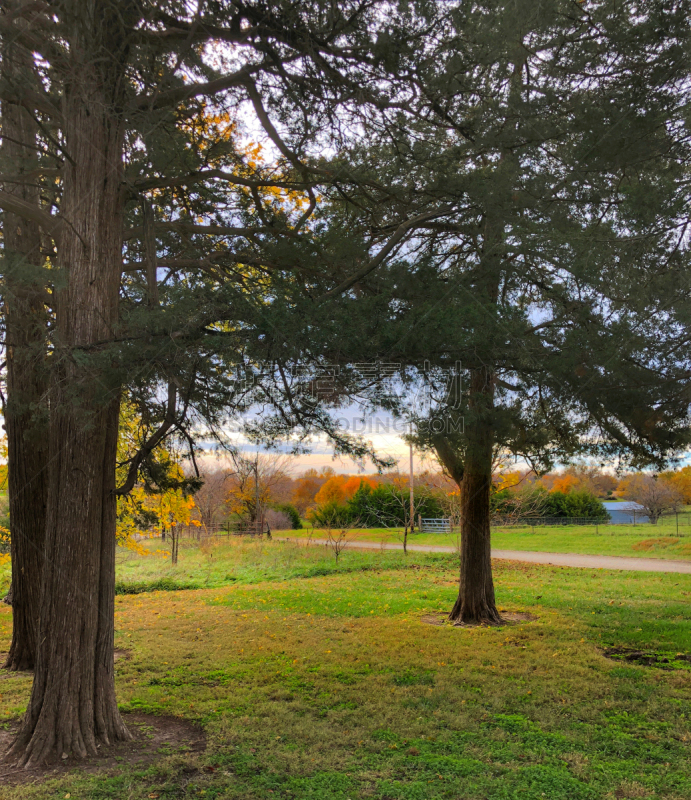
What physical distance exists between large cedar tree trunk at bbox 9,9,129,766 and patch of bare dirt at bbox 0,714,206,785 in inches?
4.3

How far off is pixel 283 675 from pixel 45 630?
286 cm

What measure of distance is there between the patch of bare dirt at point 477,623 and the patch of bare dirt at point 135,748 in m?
4.91

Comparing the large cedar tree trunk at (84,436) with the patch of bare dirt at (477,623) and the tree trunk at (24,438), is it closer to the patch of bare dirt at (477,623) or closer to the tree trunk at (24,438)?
the tree trunk at (24,438)

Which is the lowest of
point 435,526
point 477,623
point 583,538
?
point 583,538

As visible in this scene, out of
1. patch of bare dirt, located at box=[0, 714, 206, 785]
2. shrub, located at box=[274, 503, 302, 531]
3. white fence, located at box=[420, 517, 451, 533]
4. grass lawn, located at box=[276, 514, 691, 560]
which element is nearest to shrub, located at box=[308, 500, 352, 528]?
grass lawn, located at box=[276, 514, 691, 560]

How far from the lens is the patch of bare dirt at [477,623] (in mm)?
8832

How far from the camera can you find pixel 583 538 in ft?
82.2

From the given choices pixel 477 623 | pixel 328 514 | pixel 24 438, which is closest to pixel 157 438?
pixel 24 438

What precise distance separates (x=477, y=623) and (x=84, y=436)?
663cm

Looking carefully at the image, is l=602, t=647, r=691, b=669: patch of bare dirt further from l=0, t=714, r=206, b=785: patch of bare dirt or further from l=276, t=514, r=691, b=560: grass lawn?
l=276, t=514, r=691, b=560: grass lawn

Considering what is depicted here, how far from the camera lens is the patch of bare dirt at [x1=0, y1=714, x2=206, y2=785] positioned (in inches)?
157

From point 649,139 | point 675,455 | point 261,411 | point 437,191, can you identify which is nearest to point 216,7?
point 437,191

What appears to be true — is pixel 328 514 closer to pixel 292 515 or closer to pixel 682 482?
pixel 292 515

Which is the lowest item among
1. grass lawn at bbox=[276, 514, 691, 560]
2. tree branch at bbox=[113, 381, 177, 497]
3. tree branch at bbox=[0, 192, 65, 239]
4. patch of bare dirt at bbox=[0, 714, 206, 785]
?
grass lawn at bbox=[276, 514, 691, 560]
